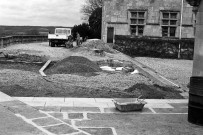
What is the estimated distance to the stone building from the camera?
29016mm

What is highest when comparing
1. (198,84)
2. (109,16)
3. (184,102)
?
(109,16)

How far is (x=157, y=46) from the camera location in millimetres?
26281

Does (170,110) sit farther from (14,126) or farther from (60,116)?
(14,126)

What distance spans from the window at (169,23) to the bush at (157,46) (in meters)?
3.36

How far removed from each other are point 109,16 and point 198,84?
22.4 m

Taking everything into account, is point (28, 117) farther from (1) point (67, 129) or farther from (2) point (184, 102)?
(2) point (184, 102)

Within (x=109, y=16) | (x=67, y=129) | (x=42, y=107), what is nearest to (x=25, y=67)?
(x=42, y=107)

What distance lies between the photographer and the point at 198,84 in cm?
755

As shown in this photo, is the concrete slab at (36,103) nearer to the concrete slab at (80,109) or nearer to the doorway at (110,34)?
the concrete slab at (80,109)

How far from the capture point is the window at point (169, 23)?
29172mm

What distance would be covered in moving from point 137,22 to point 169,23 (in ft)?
9.58

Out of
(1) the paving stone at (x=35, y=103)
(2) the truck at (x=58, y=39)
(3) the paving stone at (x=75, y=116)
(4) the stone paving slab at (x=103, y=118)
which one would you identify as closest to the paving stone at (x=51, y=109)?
(4) the stone paving slab at (x=103, y=118)

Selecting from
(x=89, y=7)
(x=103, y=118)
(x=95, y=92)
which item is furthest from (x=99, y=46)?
(x=89, y=7)

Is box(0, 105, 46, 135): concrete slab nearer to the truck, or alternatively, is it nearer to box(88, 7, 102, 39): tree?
the truck
